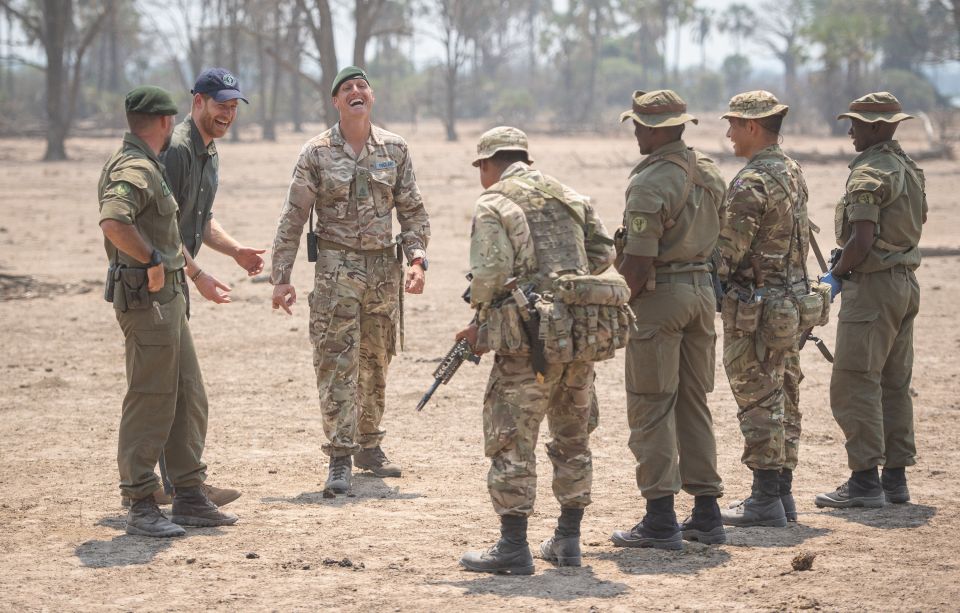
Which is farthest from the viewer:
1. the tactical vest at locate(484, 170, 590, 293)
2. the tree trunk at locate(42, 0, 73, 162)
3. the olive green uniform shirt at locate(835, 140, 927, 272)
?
the tree trunk at locate(42, 0, 73, 162)

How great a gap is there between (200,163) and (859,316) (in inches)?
140

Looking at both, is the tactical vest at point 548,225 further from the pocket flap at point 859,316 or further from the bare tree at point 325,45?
the bare tree at point 325,45

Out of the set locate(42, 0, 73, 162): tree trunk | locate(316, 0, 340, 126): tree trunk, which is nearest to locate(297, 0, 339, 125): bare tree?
locate(316, 0, 340, 126): tree trunk

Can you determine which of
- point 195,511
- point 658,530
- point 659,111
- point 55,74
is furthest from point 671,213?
point 55,74

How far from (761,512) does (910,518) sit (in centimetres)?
82

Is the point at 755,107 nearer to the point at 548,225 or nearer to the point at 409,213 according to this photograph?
the point at 548,225

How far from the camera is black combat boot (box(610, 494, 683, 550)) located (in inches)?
217

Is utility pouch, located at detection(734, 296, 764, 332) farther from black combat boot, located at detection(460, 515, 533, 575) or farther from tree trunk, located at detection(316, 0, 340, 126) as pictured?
tree trunk, located at detection(316, 0, 340, 126)

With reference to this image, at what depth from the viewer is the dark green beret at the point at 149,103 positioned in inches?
223

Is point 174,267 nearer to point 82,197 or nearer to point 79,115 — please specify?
point 82,197

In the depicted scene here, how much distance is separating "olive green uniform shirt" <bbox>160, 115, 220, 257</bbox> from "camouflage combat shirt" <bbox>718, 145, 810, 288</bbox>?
8.62ft

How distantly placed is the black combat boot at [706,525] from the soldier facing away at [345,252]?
6.21ft

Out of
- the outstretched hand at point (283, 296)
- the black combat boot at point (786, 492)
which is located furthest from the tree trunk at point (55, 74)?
the black combat boot at point (786, 492)

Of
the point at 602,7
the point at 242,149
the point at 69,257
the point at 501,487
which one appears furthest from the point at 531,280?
the point at 602,7
